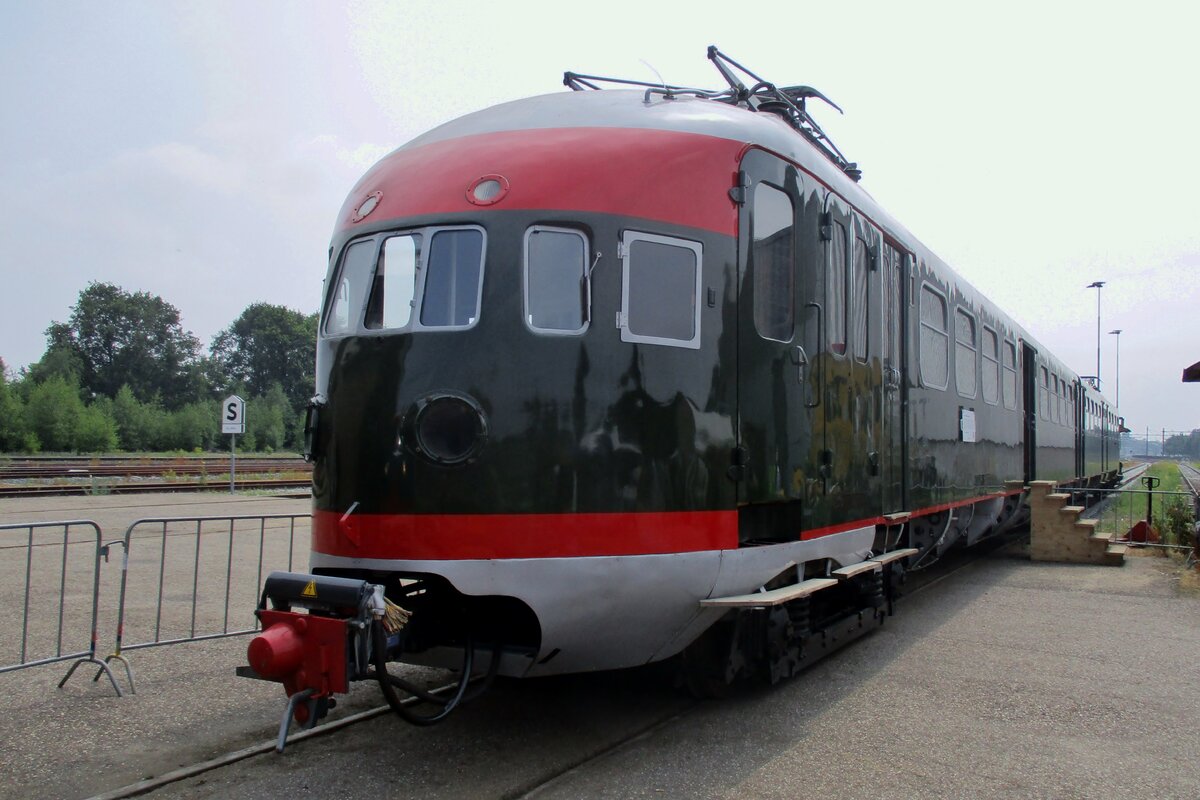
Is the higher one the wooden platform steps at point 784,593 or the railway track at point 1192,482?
the railway track at point 1192,482

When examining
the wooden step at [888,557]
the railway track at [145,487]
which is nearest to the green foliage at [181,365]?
the railway track at [145,487]

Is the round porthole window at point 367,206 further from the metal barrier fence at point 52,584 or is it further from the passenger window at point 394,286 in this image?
the metal barrier fence at point 52,584

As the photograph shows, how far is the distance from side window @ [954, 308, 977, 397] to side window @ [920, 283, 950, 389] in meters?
0.47

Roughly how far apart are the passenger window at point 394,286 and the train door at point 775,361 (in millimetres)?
1760

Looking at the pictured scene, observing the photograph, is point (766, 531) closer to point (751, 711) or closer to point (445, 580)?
point (751, 711)


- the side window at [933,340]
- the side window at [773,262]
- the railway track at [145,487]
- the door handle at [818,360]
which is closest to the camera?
the side window at [773,262]

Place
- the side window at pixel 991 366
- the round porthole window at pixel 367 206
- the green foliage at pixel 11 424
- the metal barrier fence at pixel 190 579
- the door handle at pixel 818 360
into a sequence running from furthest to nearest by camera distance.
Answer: the green foliage at pixel 11 424 → the side window at pixel 991 366 → the metal barrier fence at pixel 190 579 → the door handle at pixel 818 360 → the round porthole window at pixel 367 206

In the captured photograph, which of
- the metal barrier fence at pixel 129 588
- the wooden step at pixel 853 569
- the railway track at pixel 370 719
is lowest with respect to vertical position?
the railway track at pixel 370 719

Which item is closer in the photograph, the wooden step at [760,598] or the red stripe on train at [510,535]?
the red stripe on train at [510,535]

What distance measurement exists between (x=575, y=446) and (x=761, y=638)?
1922 millimetres

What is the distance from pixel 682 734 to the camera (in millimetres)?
5027

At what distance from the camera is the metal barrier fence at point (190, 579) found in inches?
270

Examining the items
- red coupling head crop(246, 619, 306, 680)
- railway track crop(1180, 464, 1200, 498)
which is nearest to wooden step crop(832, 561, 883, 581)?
red coupling head crop(246, 619, 306, 680)

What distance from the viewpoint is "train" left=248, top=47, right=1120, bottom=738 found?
4348mm
